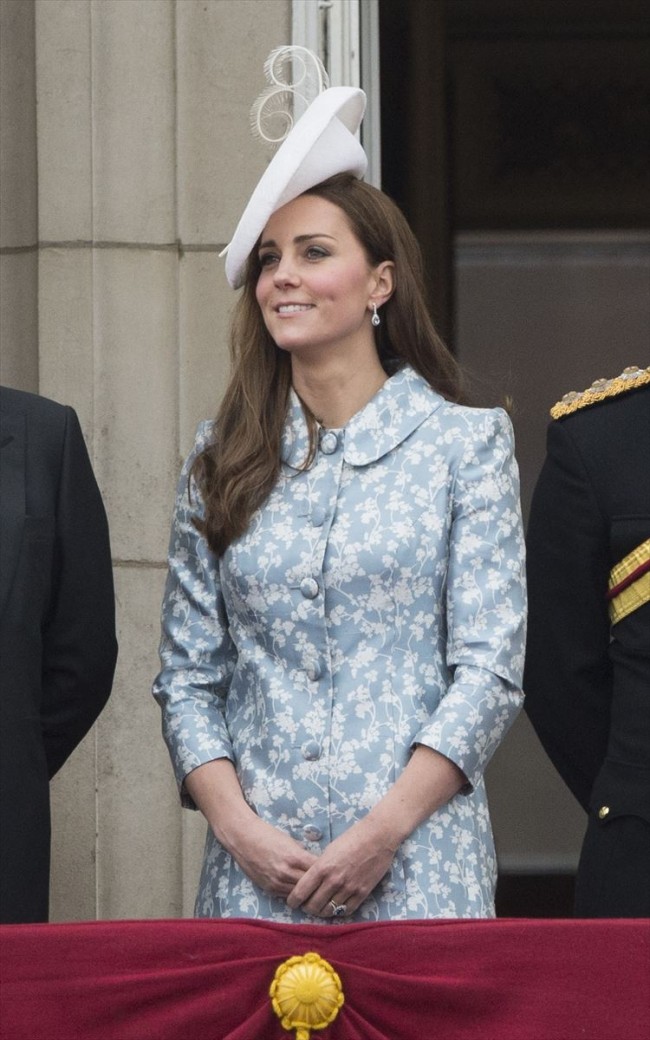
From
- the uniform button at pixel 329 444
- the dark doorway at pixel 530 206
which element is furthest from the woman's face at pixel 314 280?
the dark doorway at pixel 530 206

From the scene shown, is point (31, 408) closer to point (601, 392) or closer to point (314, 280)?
point (314, 280)

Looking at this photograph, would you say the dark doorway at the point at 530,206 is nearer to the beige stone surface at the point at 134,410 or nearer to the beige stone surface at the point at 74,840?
the beige stone surface at the point at 134,410

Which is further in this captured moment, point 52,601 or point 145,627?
point 145,627

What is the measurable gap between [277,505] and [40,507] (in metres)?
0.39

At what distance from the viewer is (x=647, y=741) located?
331cm

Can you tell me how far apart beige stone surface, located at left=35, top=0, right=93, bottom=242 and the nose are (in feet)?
5.43

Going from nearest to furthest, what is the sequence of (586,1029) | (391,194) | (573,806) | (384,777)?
1. (586,1029)
2. (384,777)
3. (391,194)
4. (573,806)

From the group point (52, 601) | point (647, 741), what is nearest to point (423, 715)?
point (647, 741)

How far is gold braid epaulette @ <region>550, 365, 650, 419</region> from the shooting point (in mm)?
3549

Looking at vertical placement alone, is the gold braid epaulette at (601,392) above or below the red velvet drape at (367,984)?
above

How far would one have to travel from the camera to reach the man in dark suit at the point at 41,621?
10.7 feet

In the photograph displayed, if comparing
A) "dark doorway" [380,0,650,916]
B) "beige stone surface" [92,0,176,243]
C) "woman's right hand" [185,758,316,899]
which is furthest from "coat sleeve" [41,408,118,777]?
"dark doorway" [380,0,650,916]

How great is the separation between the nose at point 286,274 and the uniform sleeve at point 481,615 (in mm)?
400

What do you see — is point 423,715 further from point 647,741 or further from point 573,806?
point 573,806
